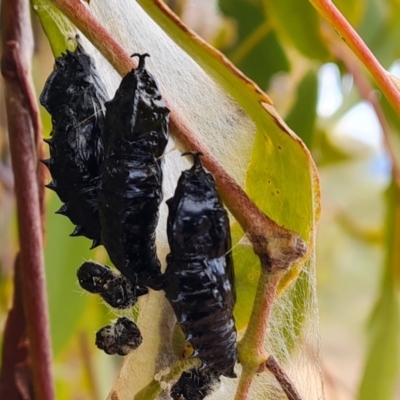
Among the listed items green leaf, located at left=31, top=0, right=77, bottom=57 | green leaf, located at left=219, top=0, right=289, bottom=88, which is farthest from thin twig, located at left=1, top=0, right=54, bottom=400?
green leaf, located at left=219, top=0, right=289, bottom=88

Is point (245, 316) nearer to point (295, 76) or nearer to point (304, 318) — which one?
point (304, 318)

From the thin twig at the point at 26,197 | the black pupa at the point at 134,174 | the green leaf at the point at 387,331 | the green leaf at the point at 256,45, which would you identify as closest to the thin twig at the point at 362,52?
the black pupa at the point at 134,174

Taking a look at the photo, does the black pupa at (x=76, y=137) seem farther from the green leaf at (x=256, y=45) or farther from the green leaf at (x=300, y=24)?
the green leaf at (x=256, y=45)

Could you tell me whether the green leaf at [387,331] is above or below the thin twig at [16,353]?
below

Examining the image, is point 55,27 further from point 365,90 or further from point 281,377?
point 365,90

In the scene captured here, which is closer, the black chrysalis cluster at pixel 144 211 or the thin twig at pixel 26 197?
the black chrysalis cluster at pixel 144 211

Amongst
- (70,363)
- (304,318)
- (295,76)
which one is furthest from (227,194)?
(70,363)

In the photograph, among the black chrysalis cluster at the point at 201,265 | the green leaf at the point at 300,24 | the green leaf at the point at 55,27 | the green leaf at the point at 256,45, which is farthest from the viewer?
the green leaf at the point at 256,45
